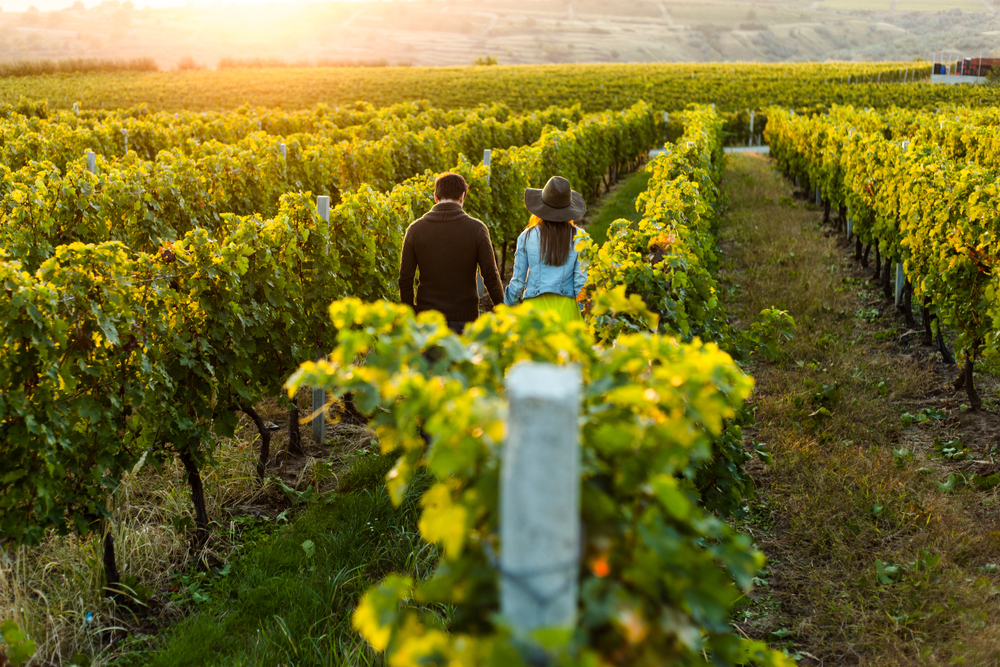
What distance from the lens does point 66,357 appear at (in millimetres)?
3730

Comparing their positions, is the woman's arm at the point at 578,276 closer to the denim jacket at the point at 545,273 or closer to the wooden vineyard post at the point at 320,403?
the denim jacket at the point at 545,273

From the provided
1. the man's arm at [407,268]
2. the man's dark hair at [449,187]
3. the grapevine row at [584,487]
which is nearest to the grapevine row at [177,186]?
the man's arm at [407,268]

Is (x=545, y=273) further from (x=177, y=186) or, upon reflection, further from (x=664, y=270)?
(x=177, y=186)

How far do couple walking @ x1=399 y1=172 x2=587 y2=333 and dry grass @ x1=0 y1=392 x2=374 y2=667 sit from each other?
149 cm

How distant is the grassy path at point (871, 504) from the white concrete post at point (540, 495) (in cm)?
313

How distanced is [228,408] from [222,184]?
5049mm

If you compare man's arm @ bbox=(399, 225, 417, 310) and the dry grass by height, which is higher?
man's arm @ bbox=(399, 225, 417, 310)

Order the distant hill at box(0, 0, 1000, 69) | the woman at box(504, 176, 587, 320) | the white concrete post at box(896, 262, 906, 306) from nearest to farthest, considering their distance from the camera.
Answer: the woman at box(504, 176, 587, 320), the white concrete post at box(896, 262, 906, 306), the distant hill at box(0, 0, 1000, 69)

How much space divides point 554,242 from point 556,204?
233mm

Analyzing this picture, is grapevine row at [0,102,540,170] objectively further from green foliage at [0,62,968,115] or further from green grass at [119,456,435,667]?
green foliage at [0,62,968,115]

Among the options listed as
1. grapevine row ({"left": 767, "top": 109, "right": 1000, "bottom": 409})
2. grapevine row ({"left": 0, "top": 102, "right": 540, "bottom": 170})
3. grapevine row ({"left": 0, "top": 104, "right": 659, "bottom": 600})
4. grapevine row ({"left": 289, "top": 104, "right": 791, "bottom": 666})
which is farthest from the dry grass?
grapevine row ({"left": 0, "top": 102, "right": 540, "bottom": 170})

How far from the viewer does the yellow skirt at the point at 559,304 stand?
14.4ft

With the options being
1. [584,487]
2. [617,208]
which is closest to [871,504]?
[584,487]

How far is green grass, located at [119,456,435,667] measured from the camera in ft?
11.5
